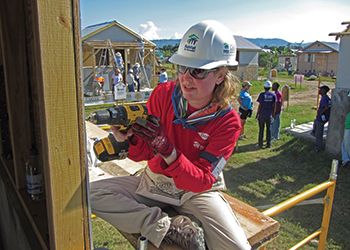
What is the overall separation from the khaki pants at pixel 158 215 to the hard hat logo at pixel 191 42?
0.92 metres

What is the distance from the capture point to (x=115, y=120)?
71.5 inches

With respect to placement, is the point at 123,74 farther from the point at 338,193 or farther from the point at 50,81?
the point at 50,81

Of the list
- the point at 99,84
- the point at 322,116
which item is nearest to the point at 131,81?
the point at 99,84

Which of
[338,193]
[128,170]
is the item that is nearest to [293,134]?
[338,193]

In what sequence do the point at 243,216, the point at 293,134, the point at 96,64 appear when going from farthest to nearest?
the point at 96,64 < the point at 293,134 < the point at 243,216

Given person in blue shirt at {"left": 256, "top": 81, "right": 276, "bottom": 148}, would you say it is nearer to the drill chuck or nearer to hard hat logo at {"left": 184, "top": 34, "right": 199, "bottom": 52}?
hard hat logo at {"left": 184, "top": 34, "right": 199, "bottom": 52}

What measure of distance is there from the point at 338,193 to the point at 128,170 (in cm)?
470

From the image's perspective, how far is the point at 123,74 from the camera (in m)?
22.2

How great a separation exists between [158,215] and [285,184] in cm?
589

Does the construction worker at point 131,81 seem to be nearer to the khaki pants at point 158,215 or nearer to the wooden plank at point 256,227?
the wooden plank at point 256,227

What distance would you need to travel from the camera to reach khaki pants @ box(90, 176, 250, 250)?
6.27ft

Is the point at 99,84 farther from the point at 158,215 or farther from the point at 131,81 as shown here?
the point at 158,215

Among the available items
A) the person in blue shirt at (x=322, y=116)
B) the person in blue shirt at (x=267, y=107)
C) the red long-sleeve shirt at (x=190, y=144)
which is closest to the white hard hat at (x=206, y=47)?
the red long-sleeve shirt at (x=190, y=144)

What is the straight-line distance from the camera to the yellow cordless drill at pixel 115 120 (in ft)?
5.80
